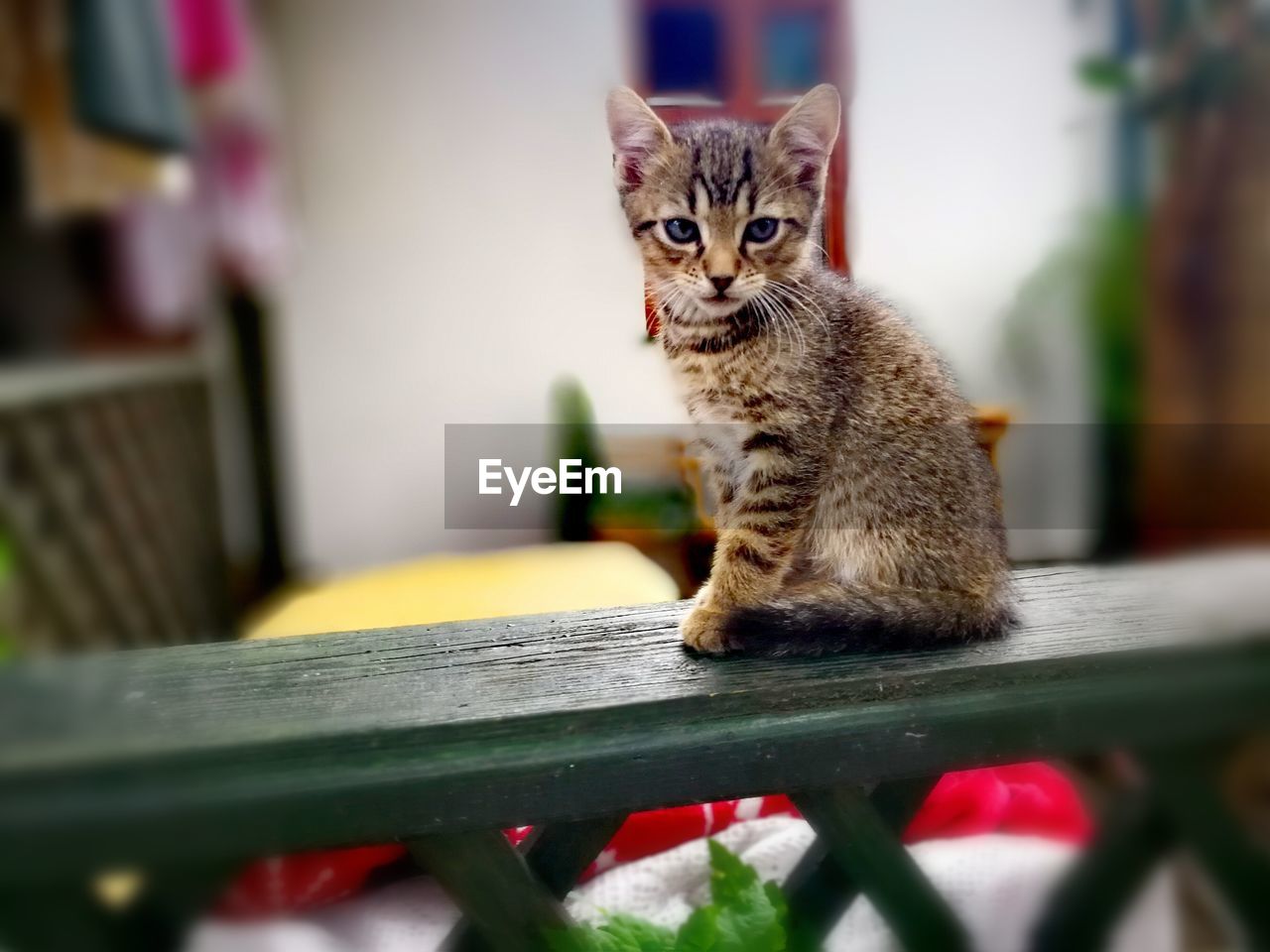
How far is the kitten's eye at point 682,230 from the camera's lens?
1.42ft

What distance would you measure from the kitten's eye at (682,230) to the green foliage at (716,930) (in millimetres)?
330

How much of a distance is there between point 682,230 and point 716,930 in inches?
13.7

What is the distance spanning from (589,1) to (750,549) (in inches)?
11.4

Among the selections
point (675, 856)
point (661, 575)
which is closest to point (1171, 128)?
point (661, 575)

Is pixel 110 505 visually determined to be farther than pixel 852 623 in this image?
Yes

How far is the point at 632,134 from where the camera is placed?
416 mm

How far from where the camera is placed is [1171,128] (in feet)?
1.74

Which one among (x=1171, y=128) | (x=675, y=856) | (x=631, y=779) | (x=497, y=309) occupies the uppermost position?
(x=1171, y=128)

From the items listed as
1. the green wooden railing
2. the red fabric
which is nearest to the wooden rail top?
the green wooden railing

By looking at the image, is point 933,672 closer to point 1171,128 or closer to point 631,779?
point 631,779

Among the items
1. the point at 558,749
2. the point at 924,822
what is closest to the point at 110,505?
the point at 558,749
